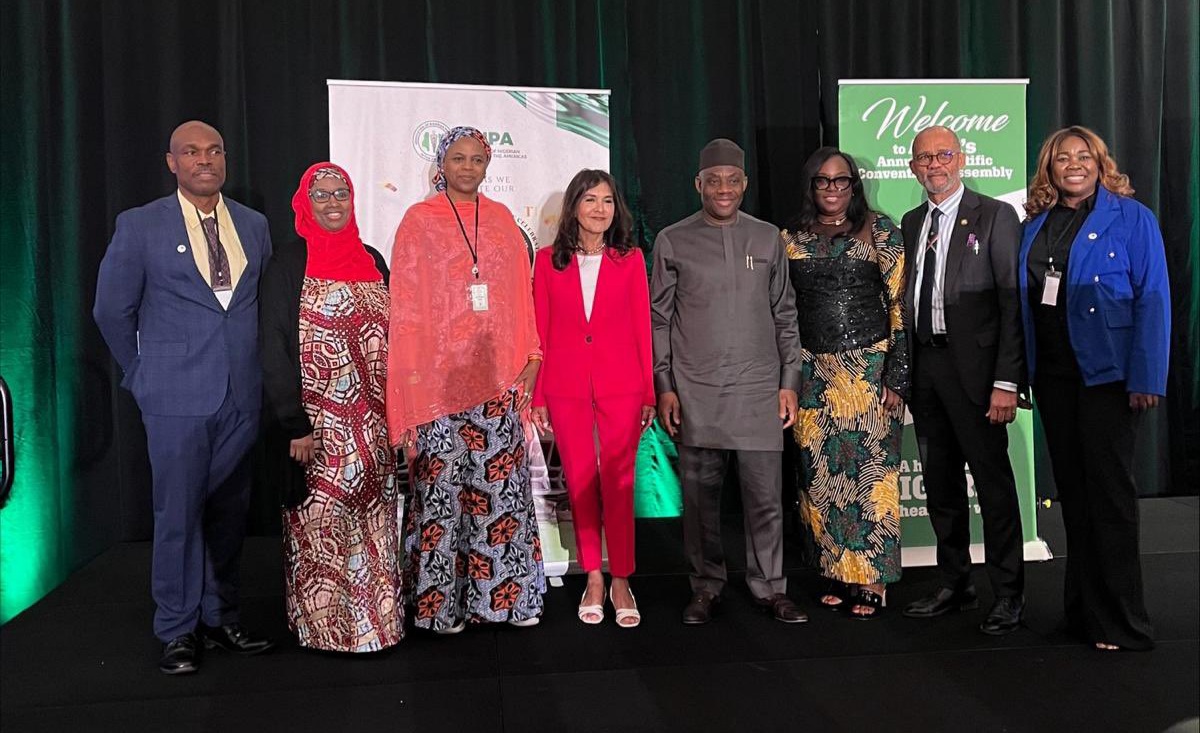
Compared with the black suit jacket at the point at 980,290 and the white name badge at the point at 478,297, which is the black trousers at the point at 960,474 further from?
the white name badge at the point at 478,297

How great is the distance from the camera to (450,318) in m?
3.12

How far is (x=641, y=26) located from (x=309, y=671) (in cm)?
342

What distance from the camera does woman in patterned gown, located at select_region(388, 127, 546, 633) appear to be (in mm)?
3072

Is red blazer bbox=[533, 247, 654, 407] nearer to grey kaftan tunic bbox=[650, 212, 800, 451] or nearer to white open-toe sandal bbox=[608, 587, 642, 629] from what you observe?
grey kaftan tunic bbox=[650, 212, 800, 451]

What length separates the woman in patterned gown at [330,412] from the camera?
9.57 ft

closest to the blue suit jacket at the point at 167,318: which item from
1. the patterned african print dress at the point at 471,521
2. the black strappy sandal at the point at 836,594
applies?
the patterned african print dress at the point at 471,521

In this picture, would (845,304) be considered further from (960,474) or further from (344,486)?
(344,486)

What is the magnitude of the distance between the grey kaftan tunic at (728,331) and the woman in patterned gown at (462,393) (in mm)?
520

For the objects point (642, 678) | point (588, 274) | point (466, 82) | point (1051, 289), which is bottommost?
point (642, 678)

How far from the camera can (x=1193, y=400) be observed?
211 inches

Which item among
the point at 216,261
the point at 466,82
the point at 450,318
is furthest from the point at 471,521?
the point at 466,82

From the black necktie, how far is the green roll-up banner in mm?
776

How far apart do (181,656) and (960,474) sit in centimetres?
264

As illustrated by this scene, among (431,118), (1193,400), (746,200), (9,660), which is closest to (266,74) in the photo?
(431,118)
